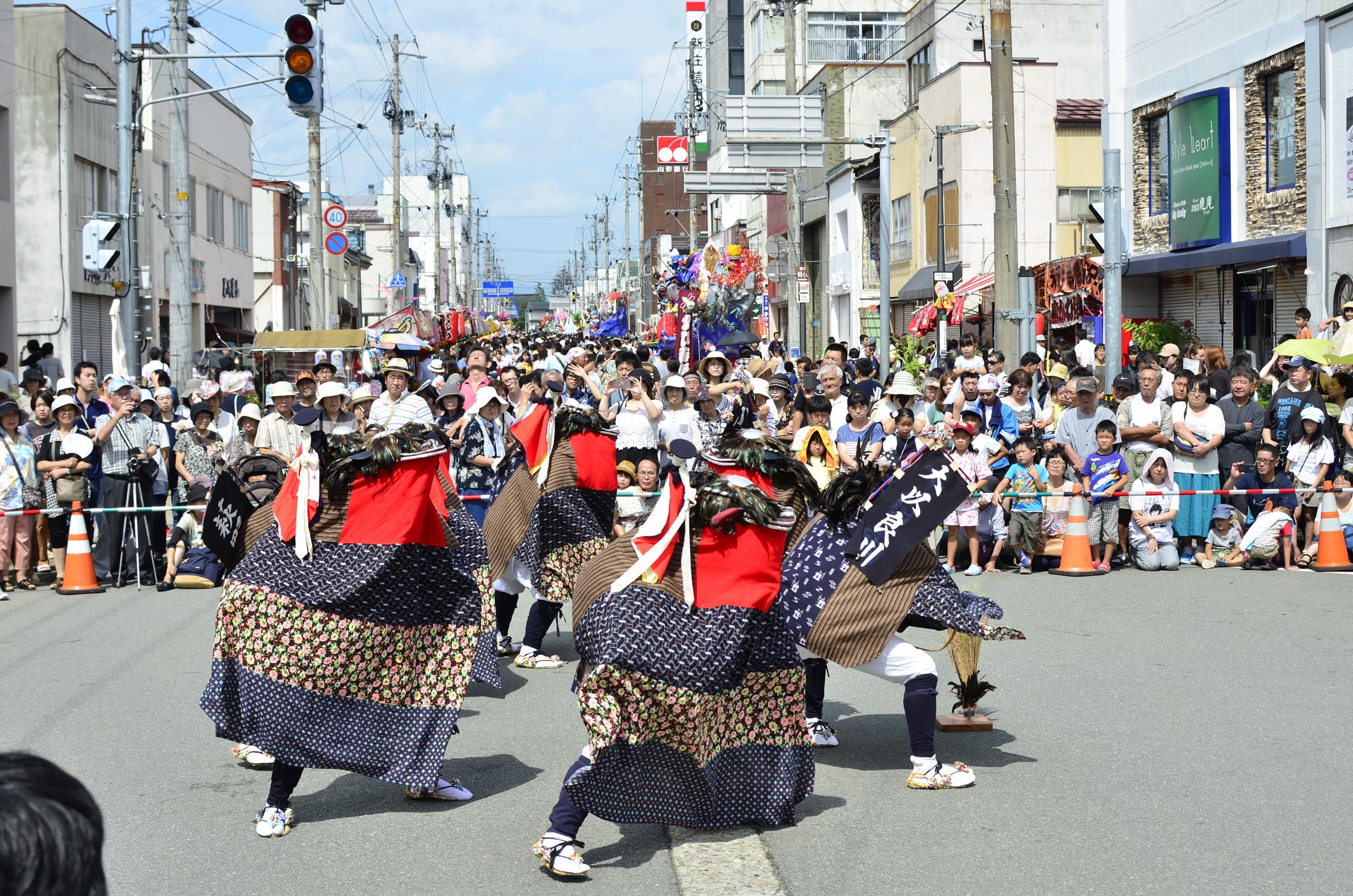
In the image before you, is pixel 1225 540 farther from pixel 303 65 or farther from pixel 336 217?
pixel 336 217

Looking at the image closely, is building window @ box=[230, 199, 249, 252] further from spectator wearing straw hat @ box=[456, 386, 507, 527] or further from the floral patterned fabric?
the floral patterned fabric

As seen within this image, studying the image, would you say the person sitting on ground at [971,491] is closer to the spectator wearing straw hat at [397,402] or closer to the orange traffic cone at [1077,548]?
the orange traffic cone at [1077,548]

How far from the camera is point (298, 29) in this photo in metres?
14.3

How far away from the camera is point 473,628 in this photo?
20.6 ft

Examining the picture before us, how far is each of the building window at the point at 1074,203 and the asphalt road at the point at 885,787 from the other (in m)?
26.6

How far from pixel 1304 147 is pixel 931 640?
46.8ft

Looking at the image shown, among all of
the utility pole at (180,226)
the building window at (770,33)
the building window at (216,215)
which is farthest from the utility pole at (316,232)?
the building window at (770,33)

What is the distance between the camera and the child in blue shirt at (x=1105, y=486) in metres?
12.9

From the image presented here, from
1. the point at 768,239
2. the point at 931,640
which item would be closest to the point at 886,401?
the point at 931,640

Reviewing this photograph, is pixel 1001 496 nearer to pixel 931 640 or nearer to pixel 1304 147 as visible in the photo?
pixel 931 640

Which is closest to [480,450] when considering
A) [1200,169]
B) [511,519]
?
[511,519]

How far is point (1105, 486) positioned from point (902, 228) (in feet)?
95.7

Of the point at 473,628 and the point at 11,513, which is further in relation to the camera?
the point at 11,513

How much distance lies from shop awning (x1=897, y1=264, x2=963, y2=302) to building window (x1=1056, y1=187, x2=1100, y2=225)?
282 centimetres
